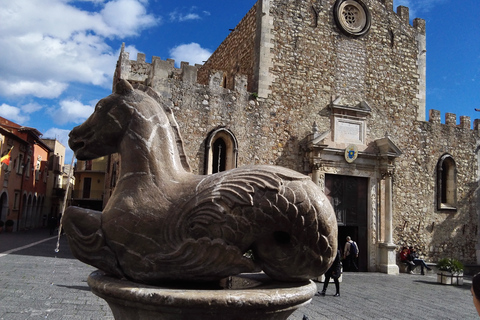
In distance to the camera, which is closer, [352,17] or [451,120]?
[352,17]

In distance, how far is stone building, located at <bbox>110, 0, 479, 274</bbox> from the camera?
1264cm

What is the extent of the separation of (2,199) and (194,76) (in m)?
19.9

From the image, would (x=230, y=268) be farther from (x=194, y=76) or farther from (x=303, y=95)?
(x=303, y=95)

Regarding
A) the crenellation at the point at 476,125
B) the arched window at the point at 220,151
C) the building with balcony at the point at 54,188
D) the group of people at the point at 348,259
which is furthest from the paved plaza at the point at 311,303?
the building with balcony at the point at 54,188

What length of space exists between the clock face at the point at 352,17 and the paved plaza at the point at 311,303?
30.1 feet

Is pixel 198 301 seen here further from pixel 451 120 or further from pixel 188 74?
pixel 451 120

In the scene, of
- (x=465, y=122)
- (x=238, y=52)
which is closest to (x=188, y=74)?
(x=238, y=52)

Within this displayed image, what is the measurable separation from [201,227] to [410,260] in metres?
13.6

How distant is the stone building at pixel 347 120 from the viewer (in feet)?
41.5

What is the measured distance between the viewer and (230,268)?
2.77m

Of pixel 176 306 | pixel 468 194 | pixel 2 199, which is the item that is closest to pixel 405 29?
pixel 468 194

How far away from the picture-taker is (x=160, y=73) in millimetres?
12016

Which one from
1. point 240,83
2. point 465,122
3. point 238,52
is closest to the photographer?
point 240,83

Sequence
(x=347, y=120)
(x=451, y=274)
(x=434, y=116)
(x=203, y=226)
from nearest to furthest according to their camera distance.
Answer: (x=203, y=226), (x=451, y=274), (x=347, y=120), (x=434, y=116)
